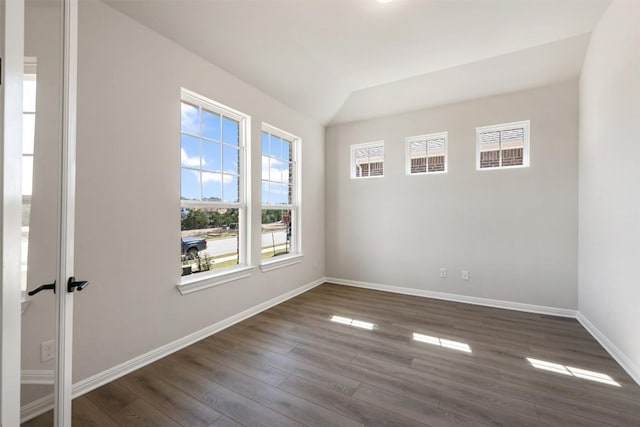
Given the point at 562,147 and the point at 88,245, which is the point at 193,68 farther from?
the point at 562,147

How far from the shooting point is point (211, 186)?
2898 mm

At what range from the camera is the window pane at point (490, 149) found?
3.65 meters

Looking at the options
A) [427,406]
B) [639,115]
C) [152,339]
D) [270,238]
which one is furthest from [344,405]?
[639,115]

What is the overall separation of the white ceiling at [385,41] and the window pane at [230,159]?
0.88 meters

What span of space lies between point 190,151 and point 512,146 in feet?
13.2

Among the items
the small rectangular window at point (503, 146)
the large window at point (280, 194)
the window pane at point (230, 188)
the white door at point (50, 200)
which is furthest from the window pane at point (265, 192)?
the small rectangular window at point (503, 146)

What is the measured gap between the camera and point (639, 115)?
1.97 metres

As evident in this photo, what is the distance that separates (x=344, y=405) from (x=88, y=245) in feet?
6.94

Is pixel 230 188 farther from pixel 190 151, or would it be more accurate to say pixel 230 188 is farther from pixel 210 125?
pixel 210 125

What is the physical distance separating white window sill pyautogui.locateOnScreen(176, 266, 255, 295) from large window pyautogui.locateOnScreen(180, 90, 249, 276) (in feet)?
0.28

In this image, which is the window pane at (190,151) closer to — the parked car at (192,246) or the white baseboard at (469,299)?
the parked car at (192,246)

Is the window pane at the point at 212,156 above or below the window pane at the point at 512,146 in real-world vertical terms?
below

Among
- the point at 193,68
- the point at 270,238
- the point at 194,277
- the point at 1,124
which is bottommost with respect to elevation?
the point at 194,277

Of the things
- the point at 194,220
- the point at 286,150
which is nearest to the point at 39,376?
the point at 194,220
